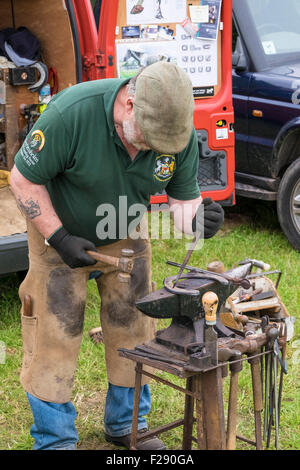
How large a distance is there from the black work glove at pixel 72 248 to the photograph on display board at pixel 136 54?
7.07ft

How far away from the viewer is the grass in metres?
3.93

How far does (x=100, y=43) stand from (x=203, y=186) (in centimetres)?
131

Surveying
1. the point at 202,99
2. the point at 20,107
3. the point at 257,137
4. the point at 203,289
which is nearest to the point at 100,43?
the point at 202,99

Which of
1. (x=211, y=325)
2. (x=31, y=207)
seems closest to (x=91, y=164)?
(x=31, y=207)

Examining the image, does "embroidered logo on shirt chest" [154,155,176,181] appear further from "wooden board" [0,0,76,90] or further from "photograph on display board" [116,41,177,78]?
"wooden board" [0,0,76,90]

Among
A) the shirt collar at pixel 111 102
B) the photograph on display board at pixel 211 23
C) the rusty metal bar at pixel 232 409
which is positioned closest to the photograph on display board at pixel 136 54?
the photograph on display board at pixel 211 23

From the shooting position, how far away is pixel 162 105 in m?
2.80

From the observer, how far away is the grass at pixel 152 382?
3932 millimetres

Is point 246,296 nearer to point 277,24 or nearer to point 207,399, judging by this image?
point 207,399

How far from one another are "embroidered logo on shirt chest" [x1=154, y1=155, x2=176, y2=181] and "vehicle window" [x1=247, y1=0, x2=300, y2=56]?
11.5 ft

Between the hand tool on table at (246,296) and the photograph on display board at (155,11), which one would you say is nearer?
the hand tool on table at (246,296)

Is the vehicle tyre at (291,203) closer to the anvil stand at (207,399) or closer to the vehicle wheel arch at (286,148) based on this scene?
the vehicle wheel arch at (286,148)

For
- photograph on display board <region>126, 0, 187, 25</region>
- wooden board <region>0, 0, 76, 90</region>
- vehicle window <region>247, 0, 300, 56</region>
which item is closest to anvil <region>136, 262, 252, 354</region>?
photograph on display board <region>126, 0, 187, 25</region>

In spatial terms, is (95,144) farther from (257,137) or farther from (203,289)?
(257,137)
